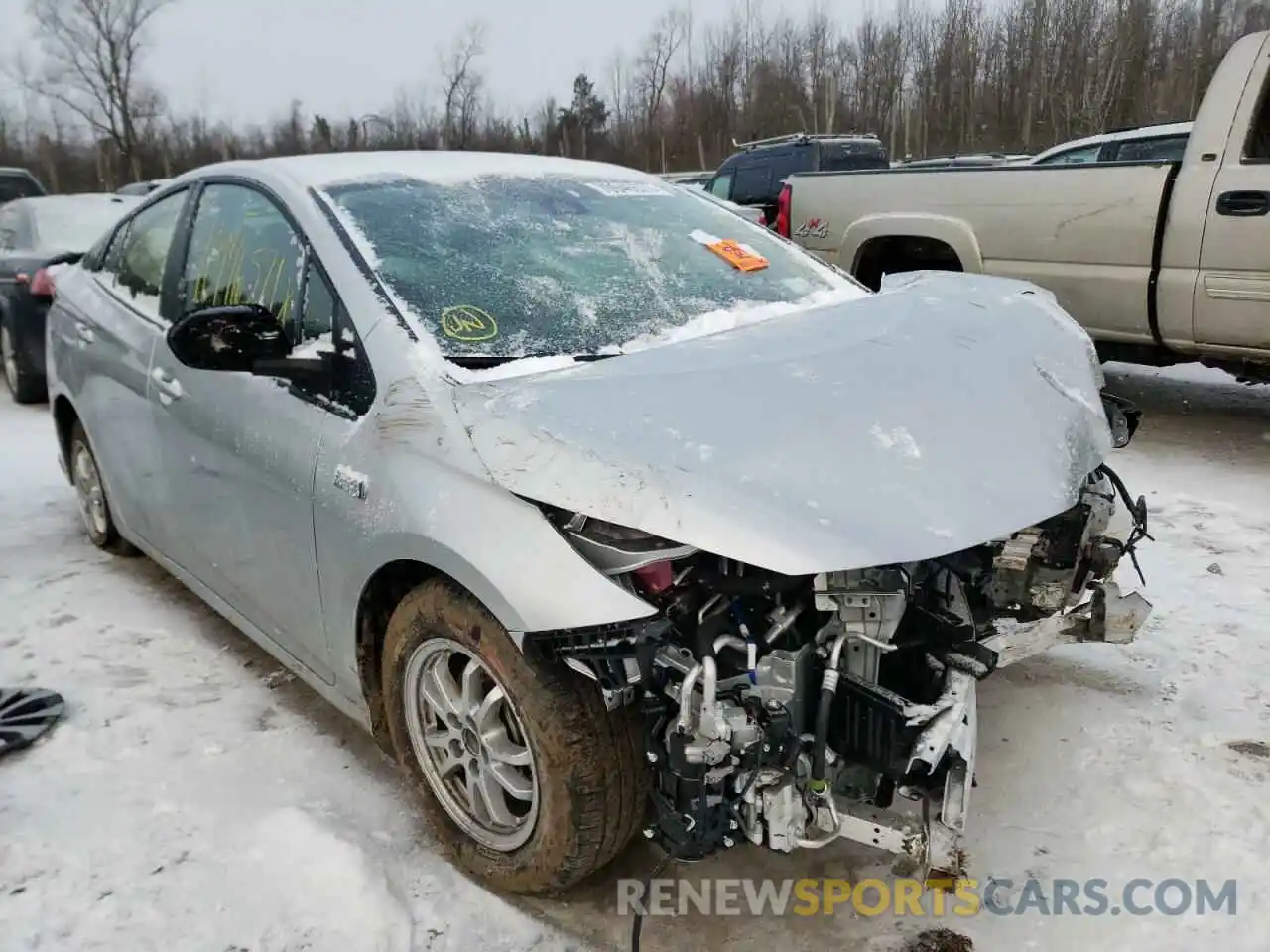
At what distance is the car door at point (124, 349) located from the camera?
351 cm

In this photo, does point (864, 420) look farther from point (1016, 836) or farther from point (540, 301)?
point (1016, 836)

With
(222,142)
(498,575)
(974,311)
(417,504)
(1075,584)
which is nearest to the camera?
(498,575)

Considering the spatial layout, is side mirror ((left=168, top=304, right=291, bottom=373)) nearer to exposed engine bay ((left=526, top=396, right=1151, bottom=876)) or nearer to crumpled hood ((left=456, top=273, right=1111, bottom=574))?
crumpled hood ((left=456, top=273, right=1111, bottom=574))

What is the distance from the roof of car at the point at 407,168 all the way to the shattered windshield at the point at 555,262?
0.06 meters

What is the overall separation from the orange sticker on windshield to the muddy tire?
2.88 metres

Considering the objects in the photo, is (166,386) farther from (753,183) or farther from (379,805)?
(753,183)

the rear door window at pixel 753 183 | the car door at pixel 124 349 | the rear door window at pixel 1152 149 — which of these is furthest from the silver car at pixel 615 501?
the rear door window at pixel 753 183

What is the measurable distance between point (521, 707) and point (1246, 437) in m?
5.69

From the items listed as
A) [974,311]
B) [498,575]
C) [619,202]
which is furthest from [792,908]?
[619,202]

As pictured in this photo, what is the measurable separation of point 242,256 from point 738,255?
1639 mm

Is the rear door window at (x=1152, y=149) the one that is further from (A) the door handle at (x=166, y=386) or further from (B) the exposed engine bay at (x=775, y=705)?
(A) the door handle at (x=166, y=386)

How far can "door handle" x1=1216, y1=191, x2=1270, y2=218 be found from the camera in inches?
202

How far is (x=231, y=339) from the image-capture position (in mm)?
2543

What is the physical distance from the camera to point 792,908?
2.32 meters
